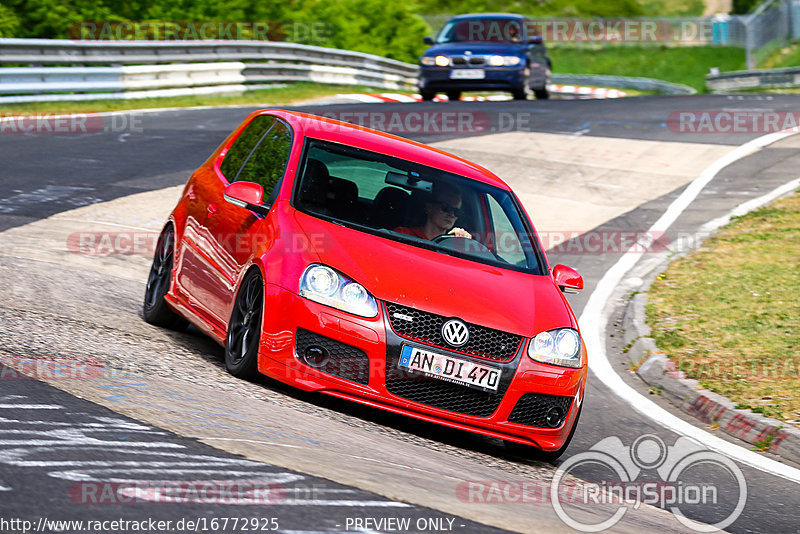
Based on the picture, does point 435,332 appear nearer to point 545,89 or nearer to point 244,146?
point 244,146

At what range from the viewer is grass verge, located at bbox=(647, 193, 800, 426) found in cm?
797

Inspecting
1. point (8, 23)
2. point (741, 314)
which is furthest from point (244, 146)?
point (8, 23)

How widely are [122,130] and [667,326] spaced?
35.9ft

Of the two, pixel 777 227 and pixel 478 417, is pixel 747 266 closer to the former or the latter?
pixel 777 227

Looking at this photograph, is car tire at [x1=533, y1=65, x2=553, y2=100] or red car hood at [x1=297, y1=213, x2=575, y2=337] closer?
red car hood at [x1=297, y1=213, x2=575, y2=337]

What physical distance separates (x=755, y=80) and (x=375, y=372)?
3145 cm

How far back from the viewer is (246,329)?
630cm

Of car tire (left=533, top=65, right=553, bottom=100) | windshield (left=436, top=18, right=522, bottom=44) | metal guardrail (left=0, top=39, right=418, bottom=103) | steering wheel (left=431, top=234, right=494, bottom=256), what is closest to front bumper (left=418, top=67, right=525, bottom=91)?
windshield (left=436, top=18, right=522, bottom=44)

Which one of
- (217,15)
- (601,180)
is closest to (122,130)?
(601,180)

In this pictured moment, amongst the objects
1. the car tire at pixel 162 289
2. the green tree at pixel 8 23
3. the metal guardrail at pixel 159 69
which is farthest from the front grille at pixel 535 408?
the green tree at pixel 8 23

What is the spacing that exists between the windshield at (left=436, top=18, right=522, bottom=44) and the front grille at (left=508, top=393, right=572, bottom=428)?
787 inches

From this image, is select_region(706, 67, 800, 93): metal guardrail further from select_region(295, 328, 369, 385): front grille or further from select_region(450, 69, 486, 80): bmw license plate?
select_region(295, 328, 369, 385): front grille

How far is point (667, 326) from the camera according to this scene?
9.58 m

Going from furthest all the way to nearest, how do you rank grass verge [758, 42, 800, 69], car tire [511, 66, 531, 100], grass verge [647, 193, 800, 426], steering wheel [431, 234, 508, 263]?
grass verge [758, 42, 800, 69], car tire [511, 66, 531, 100], grass verge [647, 193, 800, 426], steering wheel [431, 234, 508, 263]
